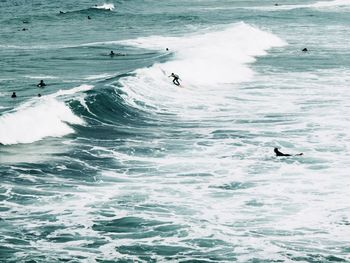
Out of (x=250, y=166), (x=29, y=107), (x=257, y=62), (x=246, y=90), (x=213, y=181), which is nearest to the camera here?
(x=213, y=181)

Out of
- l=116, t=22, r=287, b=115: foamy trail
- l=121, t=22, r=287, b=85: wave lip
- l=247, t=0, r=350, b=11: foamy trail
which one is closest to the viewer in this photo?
l=116, t=22, r=287, b=115: foamy trail

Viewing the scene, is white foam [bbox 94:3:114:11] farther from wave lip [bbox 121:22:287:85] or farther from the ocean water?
the ocean water

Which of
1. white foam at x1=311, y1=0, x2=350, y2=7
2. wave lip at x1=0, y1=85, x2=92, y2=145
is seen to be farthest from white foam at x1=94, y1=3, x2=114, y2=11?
wave lip at x1=0, y1=85, x2=92, y2=145

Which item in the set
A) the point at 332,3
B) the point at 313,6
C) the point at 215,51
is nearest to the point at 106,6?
the point at 313,6

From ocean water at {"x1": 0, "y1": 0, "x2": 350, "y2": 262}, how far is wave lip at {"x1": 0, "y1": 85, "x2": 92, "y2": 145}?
77 millimetres

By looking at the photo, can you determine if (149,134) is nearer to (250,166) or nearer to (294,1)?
(250,166)

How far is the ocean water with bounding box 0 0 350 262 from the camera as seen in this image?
768 inches

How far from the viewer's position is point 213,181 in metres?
24.4

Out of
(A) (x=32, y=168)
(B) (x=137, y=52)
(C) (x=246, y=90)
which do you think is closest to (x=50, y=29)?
(B) (x=137, y=52)

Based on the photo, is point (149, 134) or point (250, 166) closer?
point (250, 166)

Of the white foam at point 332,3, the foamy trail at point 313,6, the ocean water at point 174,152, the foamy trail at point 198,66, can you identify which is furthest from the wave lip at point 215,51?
the white foam at point 332,3

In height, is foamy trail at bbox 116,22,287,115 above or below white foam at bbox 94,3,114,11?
below

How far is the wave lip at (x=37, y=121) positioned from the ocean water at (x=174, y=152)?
77 millimetres

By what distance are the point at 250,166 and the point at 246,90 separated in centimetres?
1515
